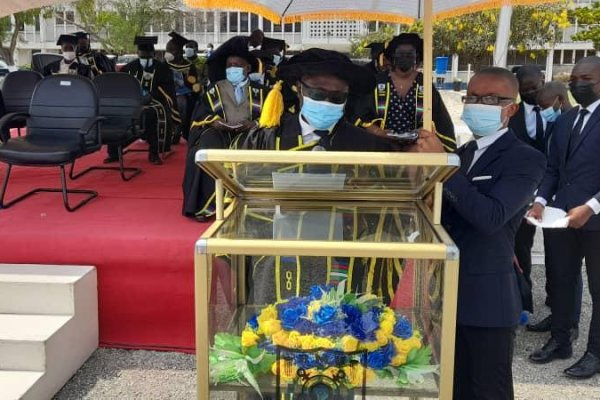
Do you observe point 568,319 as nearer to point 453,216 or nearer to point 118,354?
point 453,216

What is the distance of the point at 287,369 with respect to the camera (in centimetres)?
171

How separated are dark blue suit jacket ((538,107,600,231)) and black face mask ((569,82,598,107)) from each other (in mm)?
77

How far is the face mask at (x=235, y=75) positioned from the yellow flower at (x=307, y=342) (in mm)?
3149

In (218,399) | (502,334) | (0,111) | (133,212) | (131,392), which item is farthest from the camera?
(0,111)

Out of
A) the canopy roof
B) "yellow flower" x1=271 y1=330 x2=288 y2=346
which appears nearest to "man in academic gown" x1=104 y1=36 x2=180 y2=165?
the canopy roof

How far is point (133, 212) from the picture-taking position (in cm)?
426

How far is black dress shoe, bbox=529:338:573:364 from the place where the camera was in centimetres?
363

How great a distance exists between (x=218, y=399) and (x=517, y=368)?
Answer: 242 cm

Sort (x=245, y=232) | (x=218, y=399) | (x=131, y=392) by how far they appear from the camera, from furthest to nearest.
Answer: (x=131, y=392) → (x=245, y=232) → (x=218, y=399)

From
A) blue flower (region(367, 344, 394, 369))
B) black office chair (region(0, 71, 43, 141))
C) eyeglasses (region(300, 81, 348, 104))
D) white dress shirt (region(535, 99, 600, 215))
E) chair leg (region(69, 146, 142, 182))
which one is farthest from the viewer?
black office chair (region(0, 71, 43, 141))

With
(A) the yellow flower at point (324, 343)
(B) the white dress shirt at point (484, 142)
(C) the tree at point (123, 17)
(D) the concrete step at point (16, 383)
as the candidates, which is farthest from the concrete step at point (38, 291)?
(C) the tree at point (123, 17)

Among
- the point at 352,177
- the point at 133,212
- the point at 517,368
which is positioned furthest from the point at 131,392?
the point at 517,368

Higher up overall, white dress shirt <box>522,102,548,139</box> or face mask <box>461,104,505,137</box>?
face mask <box>461,104,505,137</box>

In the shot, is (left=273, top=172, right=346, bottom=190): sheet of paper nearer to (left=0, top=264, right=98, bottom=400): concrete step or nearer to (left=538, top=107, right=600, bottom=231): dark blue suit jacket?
(left=0, top=264, right=98, bottom=400): concrete step
